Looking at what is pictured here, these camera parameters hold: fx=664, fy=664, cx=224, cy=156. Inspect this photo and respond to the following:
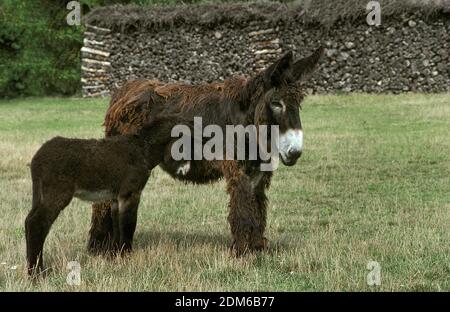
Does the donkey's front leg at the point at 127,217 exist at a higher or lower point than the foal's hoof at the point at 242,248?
higher

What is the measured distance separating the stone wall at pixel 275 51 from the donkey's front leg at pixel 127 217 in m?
15.1

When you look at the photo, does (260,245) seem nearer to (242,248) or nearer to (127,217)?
(242,248)

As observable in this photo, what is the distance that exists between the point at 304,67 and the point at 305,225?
2.38m

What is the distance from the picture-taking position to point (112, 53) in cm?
2194

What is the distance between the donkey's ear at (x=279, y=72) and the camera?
15.9 feet

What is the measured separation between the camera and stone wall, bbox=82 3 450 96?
18.6m

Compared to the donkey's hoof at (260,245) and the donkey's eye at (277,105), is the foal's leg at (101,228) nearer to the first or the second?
the donkey's hoof at (260,245)

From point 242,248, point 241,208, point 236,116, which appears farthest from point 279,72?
point 242,248

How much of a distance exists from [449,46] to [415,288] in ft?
49.9

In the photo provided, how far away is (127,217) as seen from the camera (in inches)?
189

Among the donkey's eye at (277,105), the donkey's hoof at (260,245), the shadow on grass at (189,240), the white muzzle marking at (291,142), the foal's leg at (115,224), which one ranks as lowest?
the shadow on grass at (189,240)

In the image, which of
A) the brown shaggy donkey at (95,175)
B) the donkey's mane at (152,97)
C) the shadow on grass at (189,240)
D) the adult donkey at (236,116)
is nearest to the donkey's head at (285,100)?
the adult donkey at (236,116)

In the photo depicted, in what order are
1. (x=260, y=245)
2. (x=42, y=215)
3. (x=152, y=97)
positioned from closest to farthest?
(x=42, y=215) → (x=260, y=245) → (x=152, y=97)

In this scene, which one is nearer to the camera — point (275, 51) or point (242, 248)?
point (242, 248)
